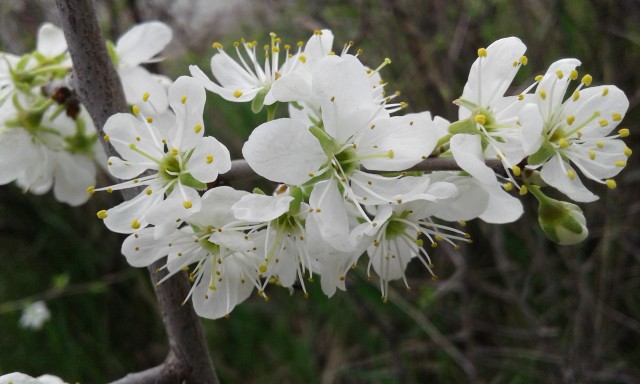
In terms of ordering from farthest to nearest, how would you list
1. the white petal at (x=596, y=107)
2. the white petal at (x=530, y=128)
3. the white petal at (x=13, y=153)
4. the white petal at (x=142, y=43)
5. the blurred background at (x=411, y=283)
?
the blurred background at (x=411, y=283)
the white petal at (x=142, y=43)
the white petal at (x=13, y=153)
the white petal at (x=596, y=107)
the white petal at (x=530, y=128)

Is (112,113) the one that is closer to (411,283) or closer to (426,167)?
(426,167)

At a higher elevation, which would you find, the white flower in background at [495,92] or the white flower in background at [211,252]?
the white flower in background at [495,92]

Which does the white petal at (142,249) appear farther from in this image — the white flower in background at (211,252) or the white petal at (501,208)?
the white petal at (501,208)

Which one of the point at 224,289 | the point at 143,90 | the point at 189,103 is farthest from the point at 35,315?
the point at 189,103


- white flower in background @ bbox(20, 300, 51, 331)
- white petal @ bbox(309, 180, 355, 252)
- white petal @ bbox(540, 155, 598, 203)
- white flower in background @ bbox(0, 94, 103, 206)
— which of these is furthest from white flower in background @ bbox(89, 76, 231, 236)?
white flower in background @ bbox(20, 300, 51, 331)

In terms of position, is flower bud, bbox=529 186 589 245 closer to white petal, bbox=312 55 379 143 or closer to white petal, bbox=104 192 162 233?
white petal, bbox=312 55 379 143

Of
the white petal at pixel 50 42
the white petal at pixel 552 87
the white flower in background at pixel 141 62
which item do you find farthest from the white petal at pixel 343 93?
the white petal at pixel 50 42

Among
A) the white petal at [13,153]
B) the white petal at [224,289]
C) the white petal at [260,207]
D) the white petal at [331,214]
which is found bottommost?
the white petal at [224,289]

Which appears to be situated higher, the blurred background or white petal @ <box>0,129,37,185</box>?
white petal @ <box>0,129,37,185</box>
